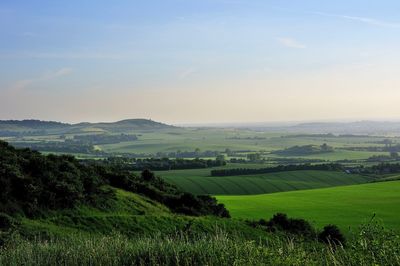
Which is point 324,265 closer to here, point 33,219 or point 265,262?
point 265,262

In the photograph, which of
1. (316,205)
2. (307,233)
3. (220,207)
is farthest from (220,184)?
(307,233)

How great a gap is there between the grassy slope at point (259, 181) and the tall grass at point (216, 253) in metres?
74.2

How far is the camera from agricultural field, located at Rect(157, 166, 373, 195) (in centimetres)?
9250

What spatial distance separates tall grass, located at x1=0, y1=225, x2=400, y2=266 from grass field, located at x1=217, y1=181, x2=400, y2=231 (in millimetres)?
36350

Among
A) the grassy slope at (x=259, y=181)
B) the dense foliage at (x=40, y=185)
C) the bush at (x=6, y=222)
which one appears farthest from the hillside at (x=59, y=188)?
the grassy slope at (x=259, y=181)

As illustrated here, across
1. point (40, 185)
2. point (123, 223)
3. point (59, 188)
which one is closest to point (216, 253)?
point (123, 223)

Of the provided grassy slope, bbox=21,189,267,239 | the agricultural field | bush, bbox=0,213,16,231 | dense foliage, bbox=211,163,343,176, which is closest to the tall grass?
bush, bbox=0,213,16,231

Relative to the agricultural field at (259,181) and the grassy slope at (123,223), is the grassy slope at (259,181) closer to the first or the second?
the agricultural field at (259,181)

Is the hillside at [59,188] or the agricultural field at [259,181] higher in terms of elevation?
the hillside at [59,188]

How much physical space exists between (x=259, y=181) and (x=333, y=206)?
38.2 meters

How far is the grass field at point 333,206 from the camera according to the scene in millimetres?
53594

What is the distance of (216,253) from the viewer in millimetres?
11617

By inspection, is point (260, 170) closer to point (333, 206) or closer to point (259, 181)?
point (259, 181)

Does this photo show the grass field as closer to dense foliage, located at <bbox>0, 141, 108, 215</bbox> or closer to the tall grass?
dense foliage, located at <bbox>0, 141, 108, 215</bbox>
